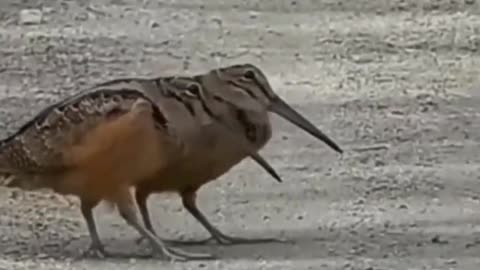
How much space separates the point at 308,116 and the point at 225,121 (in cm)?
281

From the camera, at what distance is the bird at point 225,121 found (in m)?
7.99

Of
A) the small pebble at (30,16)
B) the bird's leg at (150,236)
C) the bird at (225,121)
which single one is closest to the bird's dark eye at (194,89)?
the bird at (225,121)

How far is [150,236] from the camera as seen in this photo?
7.91 metres

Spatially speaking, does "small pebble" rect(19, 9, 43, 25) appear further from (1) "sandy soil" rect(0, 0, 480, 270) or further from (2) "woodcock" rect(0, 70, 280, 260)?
(2) "woodcock" rect(0, 70, 280, 260)

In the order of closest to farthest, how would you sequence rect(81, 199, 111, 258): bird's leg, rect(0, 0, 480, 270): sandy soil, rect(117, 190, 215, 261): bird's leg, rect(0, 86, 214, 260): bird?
rect(0, 86, 214, 260): bird < rect(117, 190, 215, 261): bird's leg < rect(81, 199, 111, 258): bird's leg < rect(0, 0, 480, 270): sandy soil

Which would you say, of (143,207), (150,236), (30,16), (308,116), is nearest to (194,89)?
(143,207)

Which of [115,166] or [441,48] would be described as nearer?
[115,166]

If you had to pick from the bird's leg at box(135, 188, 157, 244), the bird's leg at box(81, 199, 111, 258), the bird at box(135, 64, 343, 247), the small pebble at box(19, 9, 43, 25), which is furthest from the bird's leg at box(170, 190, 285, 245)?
the small pebble at box(19, 9, 43, 25)

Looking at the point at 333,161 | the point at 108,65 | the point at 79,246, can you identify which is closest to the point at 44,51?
the point at 108,65

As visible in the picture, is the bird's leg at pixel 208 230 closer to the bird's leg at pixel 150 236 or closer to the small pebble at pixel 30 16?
the bird's leg at pixel 150 236

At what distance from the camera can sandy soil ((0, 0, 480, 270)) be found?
8117mm

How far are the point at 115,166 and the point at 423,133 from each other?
3063 millimetres

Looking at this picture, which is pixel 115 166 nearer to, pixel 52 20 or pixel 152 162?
pixel 152 162

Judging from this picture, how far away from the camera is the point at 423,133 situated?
10.4 metres
